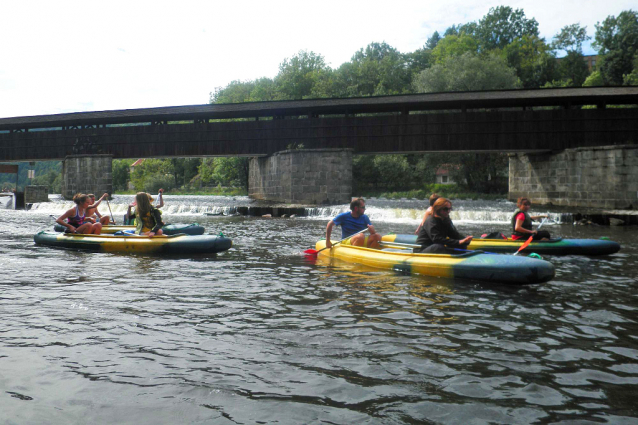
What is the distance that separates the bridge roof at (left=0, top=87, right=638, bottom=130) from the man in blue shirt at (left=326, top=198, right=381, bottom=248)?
62.1 feet

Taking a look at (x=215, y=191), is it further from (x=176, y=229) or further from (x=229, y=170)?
(x=176, y=229)

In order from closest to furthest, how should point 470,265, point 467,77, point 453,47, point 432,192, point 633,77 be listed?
point 470,265, point 467,77, point 432,192, point 633,77, point 453,47

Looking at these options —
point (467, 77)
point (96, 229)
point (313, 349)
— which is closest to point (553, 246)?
point (313, 349)

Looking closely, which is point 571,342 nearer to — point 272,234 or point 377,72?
point 272,234

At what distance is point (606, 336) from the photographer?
15.9ft

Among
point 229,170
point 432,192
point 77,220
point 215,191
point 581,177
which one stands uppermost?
point 229,170

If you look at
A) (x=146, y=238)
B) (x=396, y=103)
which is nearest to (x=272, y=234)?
(x=146, y=238)

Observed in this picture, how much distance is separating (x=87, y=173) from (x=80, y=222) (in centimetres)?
2431

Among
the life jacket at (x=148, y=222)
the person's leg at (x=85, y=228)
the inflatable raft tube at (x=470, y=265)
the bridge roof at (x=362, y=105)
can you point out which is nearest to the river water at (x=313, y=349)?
the inflatable raft tube at (x=470, y=265)

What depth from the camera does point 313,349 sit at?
4.47 meters

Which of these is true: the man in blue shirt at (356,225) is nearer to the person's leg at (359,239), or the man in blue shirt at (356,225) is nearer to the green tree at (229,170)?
the person's leg at (359,239)

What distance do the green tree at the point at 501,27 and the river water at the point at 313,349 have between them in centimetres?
6638

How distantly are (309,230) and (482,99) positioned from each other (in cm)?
1483

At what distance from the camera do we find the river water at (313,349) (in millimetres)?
3318
